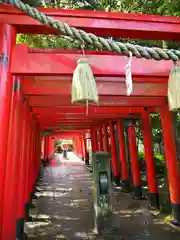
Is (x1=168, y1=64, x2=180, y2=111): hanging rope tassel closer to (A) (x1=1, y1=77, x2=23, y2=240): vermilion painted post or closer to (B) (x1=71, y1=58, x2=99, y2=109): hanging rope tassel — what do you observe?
(B) (x1=71, y1=58, x2=99, y2=109): hanging rope tassel

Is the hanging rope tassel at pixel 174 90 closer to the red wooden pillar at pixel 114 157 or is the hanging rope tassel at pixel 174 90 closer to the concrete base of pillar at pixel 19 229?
the concrete base of pillar at pixel 19 229

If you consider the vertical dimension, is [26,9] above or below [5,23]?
below

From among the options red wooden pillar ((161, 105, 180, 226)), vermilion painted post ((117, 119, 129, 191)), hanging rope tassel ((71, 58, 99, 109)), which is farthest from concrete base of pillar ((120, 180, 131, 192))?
hanging rope tassel ((71, 58, 99, 109))

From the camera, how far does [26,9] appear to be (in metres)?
1.93

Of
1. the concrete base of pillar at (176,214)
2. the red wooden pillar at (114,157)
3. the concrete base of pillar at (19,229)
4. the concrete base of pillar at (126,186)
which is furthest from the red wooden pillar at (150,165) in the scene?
the concrete base of pillar at (19,229)

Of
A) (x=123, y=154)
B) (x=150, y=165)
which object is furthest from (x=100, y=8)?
(x=123, y=154)

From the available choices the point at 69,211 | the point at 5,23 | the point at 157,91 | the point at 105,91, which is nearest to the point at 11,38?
the point at 5,23

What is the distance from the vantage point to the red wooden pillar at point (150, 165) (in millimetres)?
6715

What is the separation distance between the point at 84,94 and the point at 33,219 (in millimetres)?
5015

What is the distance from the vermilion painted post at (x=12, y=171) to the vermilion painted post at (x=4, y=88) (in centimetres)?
94

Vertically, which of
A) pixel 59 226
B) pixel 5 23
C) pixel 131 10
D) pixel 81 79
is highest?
pixel 131 10

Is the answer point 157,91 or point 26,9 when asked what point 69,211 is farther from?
point 26,9

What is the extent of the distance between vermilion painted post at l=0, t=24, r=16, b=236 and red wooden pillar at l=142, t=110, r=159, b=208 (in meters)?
5.28

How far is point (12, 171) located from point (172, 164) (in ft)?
12.7
